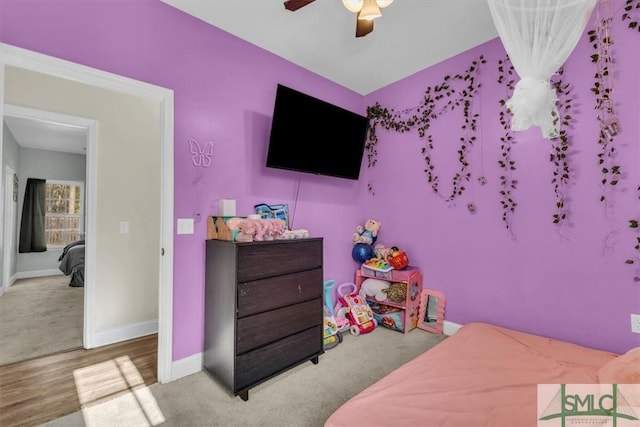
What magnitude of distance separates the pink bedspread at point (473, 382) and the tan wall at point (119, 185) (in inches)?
104

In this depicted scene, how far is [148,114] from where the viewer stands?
3213mm

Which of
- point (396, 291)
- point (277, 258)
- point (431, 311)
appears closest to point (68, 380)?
point (277, 258)

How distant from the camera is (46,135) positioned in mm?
5141

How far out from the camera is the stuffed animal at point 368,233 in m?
3.44

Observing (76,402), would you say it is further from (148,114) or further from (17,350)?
(148,114)

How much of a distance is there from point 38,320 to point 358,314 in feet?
11.8

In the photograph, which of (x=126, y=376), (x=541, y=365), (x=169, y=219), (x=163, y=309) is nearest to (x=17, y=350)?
(x=126, y=376)

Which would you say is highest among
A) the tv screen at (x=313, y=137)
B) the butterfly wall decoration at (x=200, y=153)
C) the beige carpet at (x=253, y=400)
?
the tv screen at (x=313, y=137)

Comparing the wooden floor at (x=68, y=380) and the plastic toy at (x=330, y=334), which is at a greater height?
the plastic toy at (x=330, y=334)

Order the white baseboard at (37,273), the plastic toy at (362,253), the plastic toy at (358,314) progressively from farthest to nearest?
the white baseboard at (37,273) < the plastic toy at (362,253) < the plastic toy at (358,314)

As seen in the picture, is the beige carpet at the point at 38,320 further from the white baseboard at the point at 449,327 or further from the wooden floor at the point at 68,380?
the white baseboard at the point at 449,327

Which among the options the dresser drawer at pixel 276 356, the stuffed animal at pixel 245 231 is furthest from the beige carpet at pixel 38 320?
the stuffed animal at pixel 245 231

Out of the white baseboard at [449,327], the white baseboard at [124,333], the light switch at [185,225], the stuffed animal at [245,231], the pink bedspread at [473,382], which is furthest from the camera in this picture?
the white baseboard at [449,327]

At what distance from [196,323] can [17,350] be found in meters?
1.77
